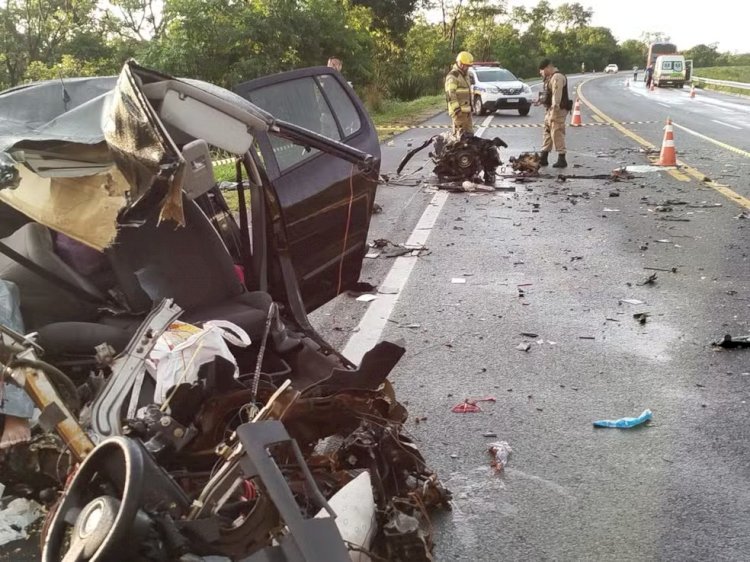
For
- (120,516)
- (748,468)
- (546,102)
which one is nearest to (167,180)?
(120,516)

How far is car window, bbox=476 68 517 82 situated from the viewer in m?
28.3

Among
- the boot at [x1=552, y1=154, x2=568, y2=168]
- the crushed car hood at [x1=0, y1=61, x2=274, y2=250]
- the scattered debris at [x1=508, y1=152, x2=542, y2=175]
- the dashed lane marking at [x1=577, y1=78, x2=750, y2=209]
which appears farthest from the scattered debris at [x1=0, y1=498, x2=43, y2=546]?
the boot at [x1=552, y1=154, x2=568, y2=168]

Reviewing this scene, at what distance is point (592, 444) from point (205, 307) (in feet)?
6.79

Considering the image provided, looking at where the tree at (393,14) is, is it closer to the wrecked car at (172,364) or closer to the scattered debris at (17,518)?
the wrecked car at (172,364)

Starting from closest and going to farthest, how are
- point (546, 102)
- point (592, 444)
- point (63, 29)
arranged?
point (592, 444)
point (546, 102)
point (63, 29)

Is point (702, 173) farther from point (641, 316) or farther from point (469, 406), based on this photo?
point (469, 406)

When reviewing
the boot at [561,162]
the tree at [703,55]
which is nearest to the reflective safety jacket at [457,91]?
the boot at [561,162]

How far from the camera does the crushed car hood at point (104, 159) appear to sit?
8.89 feet

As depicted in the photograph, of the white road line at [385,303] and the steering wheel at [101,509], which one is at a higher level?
the steering wheel at [101,509]

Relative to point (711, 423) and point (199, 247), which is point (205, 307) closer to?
point (199, 247)

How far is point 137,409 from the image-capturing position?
2.97m

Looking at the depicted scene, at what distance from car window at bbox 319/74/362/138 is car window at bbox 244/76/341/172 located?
0.07 m

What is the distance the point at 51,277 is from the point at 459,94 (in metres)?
10.9

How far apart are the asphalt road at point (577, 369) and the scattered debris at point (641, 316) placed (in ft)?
0.19
